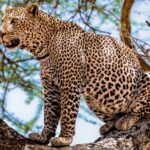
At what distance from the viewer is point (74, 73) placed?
614 cm

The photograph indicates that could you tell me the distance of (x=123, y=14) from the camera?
27.6 ft

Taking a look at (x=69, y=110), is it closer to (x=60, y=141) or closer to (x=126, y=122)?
(x=60, y=141)

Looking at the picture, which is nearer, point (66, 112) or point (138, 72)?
point (66, 112)

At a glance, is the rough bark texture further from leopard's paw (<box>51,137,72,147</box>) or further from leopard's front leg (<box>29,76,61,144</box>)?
leopard's front leg (<box>29,76,61,144</box>)

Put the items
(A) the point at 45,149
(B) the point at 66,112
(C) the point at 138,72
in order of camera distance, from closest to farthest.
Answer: (A) the point at 45,149 → (B) the point at 66,112 → (C) the point at 138,72

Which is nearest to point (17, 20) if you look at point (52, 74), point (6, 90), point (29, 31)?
point (29, 31)

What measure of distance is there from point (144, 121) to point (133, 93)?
0.46 meters

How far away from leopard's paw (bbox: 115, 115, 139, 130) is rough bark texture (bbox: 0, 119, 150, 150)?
0.05 metres

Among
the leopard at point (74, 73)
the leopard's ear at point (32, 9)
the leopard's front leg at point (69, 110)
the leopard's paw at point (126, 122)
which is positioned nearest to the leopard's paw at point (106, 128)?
the leopard at point (74, 73)

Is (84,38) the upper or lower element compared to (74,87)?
upper

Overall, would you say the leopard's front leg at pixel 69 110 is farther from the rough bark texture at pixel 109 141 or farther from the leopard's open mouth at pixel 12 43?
the leopard's open mouth at pixel 12 43

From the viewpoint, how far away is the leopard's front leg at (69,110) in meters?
6.04

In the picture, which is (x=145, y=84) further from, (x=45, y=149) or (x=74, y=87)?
(x=45, y=149)

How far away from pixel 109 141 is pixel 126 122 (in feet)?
1.52
